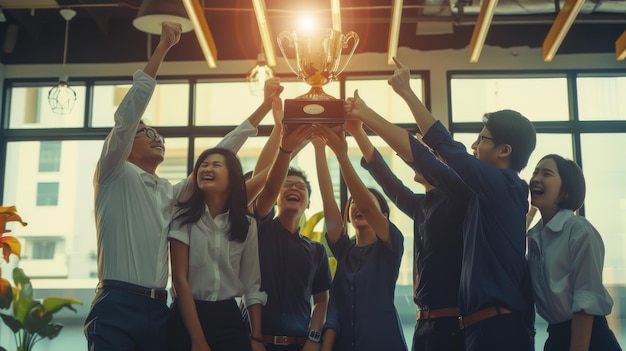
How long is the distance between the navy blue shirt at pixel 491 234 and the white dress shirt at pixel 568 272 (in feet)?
0.51

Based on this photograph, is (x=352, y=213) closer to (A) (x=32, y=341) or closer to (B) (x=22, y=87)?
(A) (x=32, y=341)

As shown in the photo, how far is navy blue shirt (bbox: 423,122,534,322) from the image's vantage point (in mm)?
2275

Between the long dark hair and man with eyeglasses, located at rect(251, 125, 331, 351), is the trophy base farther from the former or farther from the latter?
the long dark hair

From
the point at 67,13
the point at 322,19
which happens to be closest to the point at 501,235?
the point at 322,19

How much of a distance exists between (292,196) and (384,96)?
11.8 ft

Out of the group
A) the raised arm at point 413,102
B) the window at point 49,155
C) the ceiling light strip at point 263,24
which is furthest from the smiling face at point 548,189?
the window at point 49,155

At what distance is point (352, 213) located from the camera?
307 cm

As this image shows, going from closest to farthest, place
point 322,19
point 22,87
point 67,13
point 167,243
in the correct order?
point 167,243 → point 322,19 → point 67,13 → point 22,87

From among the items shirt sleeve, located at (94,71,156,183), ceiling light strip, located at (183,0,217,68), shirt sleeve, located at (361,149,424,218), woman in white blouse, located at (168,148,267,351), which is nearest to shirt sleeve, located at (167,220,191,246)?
woman in white blouse, located at (168,148,267,351)

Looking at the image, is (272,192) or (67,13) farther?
(67,13)

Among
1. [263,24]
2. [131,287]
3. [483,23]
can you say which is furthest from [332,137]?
[483,23]

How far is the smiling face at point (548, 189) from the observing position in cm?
261

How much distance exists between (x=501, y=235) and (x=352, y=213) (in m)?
0.86

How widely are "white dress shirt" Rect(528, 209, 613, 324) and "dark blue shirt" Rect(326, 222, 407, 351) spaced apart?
21.9 inches
